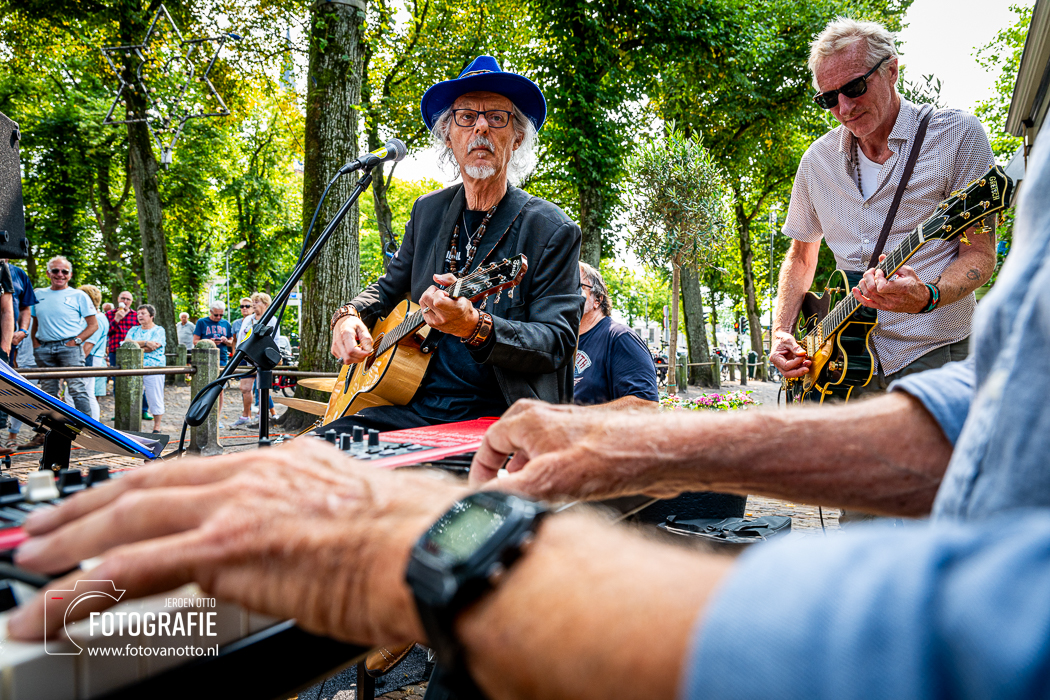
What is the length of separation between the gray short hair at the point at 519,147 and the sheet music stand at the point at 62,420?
2011mm

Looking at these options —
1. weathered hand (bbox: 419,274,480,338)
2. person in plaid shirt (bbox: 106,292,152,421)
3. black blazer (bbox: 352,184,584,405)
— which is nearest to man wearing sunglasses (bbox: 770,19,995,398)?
black blazer (bbox: 352,184,584,405)

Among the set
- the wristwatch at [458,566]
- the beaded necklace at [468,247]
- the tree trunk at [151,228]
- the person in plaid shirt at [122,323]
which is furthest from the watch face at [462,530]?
the tree trunk at [151,228]

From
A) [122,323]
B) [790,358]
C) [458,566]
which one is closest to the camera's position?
[458,566]

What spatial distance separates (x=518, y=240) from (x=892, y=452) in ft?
6.44

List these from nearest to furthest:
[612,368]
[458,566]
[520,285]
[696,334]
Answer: [458,566]
[520,285]
[612,368]
[696,334]

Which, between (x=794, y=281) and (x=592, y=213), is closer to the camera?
(x=794, y=281)

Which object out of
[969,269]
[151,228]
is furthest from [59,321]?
[969,269]

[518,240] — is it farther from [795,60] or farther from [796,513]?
[795,60]

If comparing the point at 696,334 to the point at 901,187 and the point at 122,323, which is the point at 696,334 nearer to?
the point at 122,323

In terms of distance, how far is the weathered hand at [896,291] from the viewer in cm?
272

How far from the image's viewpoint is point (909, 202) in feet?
9.93

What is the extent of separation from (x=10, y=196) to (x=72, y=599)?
3.33 meters

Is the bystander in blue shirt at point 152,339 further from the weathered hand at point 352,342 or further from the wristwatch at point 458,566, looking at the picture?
the wristwatch at point 458,566

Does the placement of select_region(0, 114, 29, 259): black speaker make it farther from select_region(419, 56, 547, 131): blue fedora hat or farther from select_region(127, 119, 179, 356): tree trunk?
select_region(127, 119, 179, 356): tree trunk
